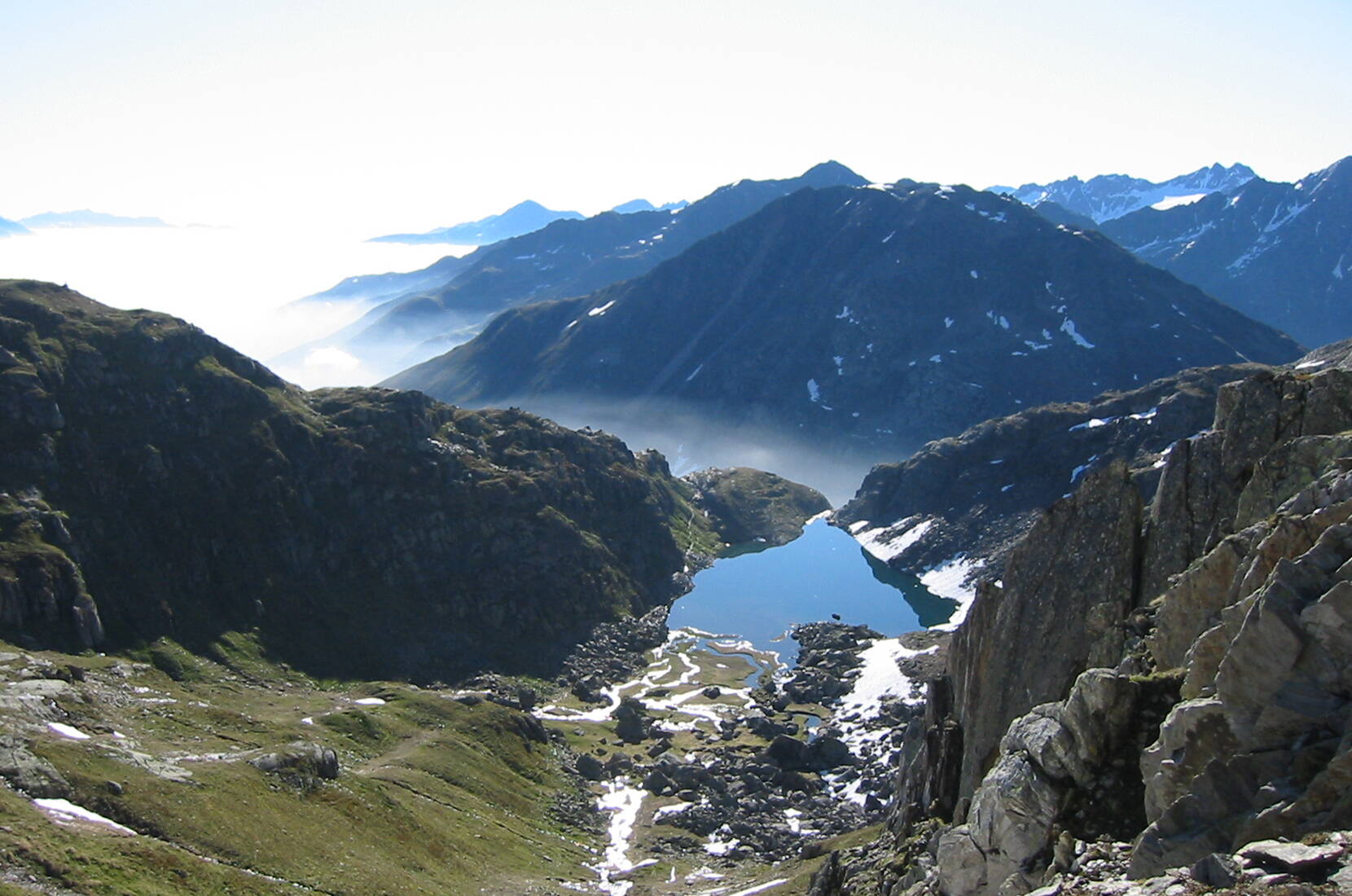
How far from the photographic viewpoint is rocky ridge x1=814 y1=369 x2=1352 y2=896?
22609 millimetres

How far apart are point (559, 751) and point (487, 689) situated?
24870 mm

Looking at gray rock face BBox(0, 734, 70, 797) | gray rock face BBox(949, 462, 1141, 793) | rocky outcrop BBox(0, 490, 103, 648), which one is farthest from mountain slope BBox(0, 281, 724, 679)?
gray rock face BBox(949, 462, 1141, 793)

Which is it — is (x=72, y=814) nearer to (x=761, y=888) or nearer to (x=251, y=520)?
(x=761, y=888)

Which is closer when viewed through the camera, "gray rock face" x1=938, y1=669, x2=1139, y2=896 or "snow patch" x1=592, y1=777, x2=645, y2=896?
"gray rock face" x1=938, y1=669, x2=1139, y2=896

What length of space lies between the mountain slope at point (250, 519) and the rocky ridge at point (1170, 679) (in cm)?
10801

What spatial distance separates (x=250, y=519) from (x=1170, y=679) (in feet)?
477

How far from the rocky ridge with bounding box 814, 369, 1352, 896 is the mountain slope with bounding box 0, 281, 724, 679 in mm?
108012

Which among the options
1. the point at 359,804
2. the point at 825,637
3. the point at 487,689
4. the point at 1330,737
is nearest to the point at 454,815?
the point at 359,804

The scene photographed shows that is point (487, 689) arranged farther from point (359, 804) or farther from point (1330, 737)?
point (1330, 737)

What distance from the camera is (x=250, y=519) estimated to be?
5984 inches

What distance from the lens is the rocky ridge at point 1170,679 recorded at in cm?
2261

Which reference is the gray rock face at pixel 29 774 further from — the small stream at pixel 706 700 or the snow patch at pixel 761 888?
the snow patch at pixel 761 888

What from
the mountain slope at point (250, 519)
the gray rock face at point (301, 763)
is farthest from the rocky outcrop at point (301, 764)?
the mountain slope at point (250, 519)

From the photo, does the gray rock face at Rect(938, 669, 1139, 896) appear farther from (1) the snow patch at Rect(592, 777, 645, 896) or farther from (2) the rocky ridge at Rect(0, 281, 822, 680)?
(2) the rocky ridge at Rect(0, 281, 822, 680)
